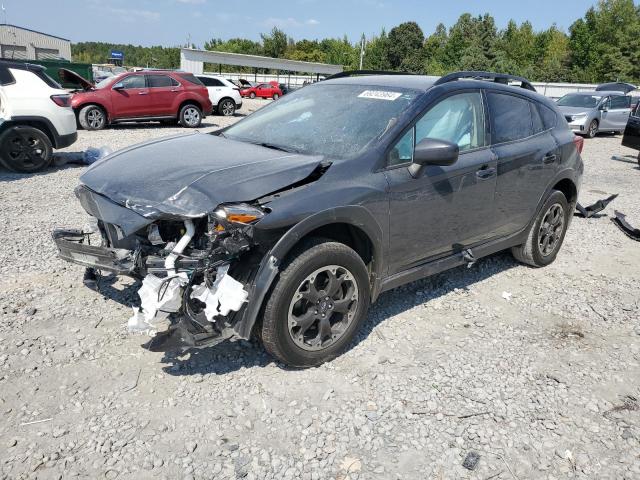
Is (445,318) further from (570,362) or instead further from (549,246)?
(549,246)

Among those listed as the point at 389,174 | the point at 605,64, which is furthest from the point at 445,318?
the point at 605,64

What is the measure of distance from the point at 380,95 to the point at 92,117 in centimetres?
1241

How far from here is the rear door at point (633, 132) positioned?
41.2ft

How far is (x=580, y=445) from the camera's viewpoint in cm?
288

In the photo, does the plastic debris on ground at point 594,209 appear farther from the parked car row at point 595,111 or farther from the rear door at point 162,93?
the rear door at point 162,93

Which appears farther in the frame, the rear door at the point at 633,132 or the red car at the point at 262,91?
the red car at the point at 262,91

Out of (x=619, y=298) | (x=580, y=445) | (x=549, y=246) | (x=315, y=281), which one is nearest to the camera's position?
(x=580, y=445)

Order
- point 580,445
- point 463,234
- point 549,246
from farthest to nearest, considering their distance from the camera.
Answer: point 549,246, point 463,234, point 580,445

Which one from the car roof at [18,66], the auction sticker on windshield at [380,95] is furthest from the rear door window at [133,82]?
the auction sticker on windshield at [380,95]

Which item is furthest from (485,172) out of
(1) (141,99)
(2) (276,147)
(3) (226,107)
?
(3) (226,107)

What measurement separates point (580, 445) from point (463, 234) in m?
1.80

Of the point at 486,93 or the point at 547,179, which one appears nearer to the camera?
the point at 486,93

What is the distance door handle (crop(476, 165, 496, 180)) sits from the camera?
13.7ft

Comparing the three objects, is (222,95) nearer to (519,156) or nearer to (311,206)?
(519,156)
